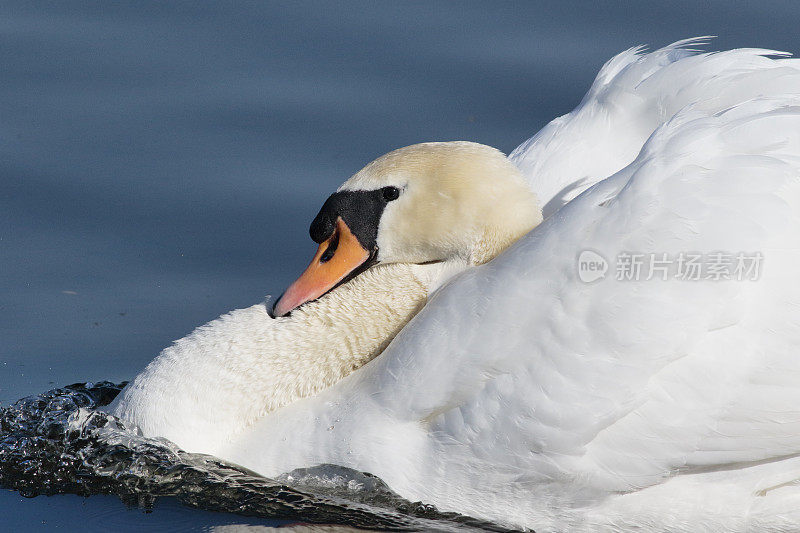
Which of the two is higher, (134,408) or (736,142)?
(736,142)

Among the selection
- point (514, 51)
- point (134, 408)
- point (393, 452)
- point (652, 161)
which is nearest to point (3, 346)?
point (134, 408)

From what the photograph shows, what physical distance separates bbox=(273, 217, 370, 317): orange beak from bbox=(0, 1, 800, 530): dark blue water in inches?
46.3

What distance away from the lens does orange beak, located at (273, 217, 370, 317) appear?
511 centimetres

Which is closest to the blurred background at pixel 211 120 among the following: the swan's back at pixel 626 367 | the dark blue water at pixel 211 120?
the dark blue water at pixel 211 120

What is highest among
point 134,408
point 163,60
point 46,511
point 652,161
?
point 163,60

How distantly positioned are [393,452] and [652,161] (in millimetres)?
1413

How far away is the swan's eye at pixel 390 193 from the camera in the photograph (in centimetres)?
501

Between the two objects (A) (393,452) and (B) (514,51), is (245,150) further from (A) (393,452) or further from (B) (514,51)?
(A) (393,452)

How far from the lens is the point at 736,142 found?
4.43 m

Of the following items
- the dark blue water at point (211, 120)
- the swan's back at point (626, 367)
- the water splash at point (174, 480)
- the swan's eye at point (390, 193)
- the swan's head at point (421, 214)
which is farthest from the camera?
the dark blue water at point (211, 120)

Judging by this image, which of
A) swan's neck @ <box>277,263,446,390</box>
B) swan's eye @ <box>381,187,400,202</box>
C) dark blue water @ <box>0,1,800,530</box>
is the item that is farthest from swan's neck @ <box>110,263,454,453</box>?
dark blue water @ <box>0,1,800,530</box>

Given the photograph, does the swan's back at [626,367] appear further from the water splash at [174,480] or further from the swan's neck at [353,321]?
the swan's neck at [353,321]

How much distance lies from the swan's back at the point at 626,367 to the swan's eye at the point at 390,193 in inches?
21.2

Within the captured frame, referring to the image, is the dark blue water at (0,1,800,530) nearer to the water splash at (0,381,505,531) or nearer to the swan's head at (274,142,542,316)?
the water splash at (0,381,505,531)
